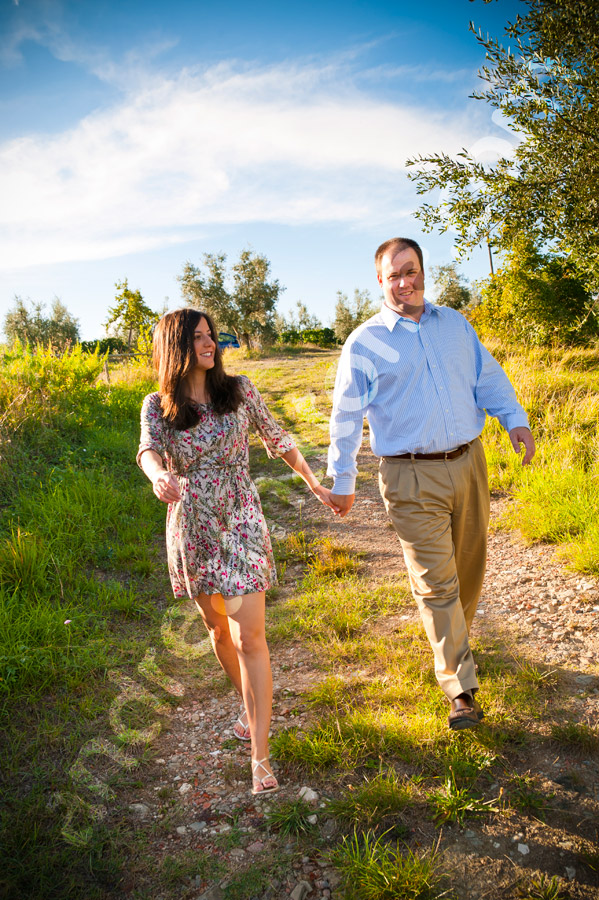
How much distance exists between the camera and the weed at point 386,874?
2.10 m

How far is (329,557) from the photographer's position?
524 cm

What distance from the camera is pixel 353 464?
10.8 ft

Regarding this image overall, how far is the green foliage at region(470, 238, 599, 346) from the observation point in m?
12.2

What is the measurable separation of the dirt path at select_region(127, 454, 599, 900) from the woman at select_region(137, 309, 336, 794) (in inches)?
10.9

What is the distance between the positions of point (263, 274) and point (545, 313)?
28.8 meters

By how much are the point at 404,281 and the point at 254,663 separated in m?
2.24

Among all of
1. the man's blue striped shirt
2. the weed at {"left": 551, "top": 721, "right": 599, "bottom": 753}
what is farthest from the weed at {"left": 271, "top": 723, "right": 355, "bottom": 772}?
the man's blue striped shirt

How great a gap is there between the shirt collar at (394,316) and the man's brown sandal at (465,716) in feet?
6.74

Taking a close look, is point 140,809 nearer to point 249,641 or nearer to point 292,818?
point 292,818

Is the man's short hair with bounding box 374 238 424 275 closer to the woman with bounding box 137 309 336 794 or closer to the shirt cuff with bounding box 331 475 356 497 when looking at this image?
the woman with bounding box 137 309 336 794

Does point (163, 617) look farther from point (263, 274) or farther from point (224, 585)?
point (263, 274)

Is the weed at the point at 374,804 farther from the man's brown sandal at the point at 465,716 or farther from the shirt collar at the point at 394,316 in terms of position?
the shirt collar at the point at 394,316

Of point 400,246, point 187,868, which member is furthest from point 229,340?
point 187,868

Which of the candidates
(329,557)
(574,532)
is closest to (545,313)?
(574,532)
